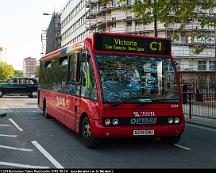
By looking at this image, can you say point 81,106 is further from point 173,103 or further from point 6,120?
point 6,120

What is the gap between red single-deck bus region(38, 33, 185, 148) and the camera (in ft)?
25.5

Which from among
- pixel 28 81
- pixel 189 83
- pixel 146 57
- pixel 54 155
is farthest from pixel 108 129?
pixel 28 81

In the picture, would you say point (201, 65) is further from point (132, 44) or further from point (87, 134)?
point (87, 134)

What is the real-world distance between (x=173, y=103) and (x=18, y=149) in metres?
3.82

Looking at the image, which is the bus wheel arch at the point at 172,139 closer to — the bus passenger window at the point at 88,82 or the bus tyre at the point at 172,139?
the bus tyre at the point at 172,139

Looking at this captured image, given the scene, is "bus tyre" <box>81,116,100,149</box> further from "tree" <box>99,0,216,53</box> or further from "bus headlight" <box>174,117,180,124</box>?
"tree" <box>99,0,216,53</box>

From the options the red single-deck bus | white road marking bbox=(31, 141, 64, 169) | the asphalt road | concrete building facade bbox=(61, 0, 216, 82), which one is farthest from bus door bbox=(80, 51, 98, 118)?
concrete building facade bbox=(61, 0, 216, 82)

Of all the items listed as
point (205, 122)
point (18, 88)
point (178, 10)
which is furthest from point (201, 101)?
point (18, 88)

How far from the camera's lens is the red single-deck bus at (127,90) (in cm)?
778

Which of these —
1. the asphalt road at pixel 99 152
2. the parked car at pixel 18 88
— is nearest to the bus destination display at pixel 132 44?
the asphalt road at pixel 99 152

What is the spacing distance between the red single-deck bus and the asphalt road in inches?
15.9

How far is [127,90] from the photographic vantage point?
7.93 metres

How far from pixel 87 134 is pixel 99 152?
2.24 feet

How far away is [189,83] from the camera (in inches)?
725
